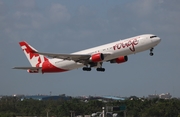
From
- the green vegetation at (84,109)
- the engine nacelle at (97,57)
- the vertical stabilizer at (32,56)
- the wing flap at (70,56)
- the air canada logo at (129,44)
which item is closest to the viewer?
the air canada logo at (129,44)

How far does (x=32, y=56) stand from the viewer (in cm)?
8775

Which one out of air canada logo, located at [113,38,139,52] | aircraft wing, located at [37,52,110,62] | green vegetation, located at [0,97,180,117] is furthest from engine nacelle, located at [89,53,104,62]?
green vegetation, located at [0,97,180,117]

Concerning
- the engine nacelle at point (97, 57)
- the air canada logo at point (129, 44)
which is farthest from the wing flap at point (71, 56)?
the air canada logo at point (129, 44)

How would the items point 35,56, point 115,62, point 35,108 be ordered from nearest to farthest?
1. point 115,62
2. point 35,56
3. point 35,108

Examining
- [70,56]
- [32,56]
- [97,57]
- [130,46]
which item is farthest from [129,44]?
[32,56]

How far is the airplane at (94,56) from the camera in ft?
234

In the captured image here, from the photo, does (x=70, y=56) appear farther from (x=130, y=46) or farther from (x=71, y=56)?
(x=130, y=46)

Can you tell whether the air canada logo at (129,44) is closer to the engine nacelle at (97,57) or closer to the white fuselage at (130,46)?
the white fuselage at (130,46)

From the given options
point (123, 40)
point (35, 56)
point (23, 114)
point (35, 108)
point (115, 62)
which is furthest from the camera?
point (35, 108)

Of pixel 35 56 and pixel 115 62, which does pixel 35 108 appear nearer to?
pixel 35 56

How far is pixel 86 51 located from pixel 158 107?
940 inches

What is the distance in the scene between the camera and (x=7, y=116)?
73.0m

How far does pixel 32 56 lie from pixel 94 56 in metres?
17.6

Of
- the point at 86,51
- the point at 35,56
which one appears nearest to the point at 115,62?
the point at 86,51
